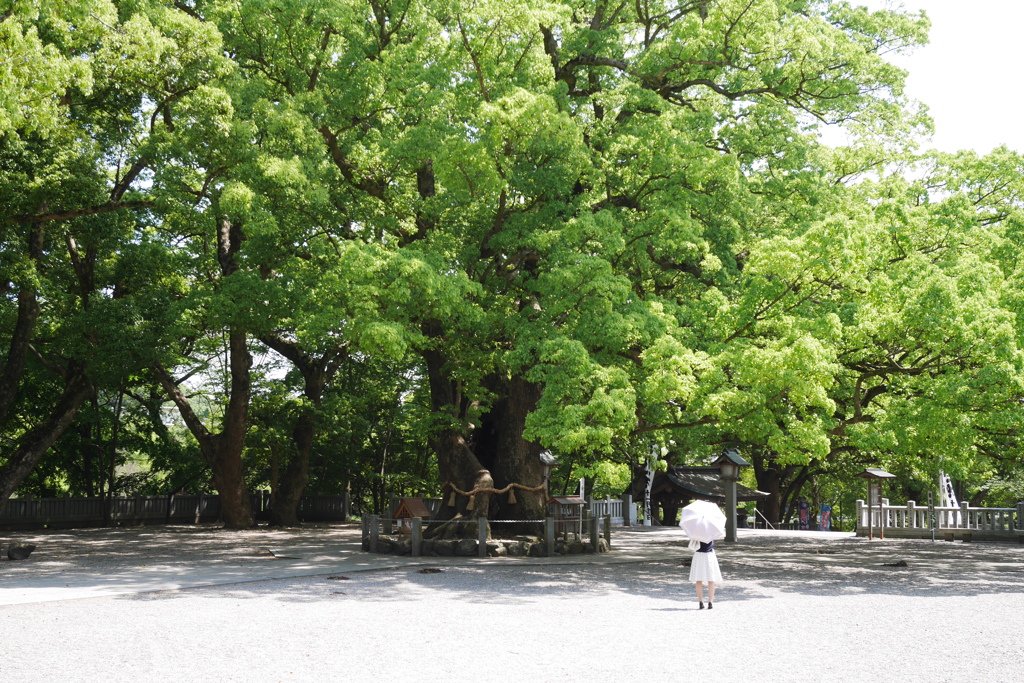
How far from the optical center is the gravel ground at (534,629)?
271 inches

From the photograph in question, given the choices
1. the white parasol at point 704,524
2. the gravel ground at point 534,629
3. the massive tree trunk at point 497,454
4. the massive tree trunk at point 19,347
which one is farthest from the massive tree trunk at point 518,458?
the massive tree trunk at point 19,347

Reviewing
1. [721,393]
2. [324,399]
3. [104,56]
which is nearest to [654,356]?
[721,393]

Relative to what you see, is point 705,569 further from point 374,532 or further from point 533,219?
point 374,532

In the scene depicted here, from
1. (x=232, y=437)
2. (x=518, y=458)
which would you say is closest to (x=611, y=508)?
(x=518, y=458)

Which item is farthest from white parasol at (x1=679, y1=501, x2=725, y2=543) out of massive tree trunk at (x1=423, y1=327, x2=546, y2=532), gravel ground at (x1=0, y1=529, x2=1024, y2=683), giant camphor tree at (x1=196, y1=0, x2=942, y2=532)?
massive tree trunk at (x1=423, y1=327, x2=546, y2=532)

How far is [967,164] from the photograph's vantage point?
2039 centimetres

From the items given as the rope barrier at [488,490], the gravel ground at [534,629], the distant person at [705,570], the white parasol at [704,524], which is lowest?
the gravel ground at [534,629]

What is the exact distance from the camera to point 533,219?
16562 millimetres

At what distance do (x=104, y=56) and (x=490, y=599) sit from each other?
1173cm

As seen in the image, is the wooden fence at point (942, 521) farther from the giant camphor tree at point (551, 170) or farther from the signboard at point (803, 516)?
the giant camphor tree at point (551, 170)

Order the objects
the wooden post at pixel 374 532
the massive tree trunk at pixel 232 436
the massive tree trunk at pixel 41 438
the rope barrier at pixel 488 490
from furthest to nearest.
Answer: the massive tree trunk at pixel 232 436 < the massive tree trunk at pixel 41 438 < the rope barrier at pixel 488 490 < the wooden post at pixel 374 532

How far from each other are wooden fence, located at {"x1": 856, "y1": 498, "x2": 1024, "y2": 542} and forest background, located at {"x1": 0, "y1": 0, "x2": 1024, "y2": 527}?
565 centimetres

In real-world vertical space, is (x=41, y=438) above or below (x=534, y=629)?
above

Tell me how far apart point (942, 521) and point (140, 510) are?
25225mm
